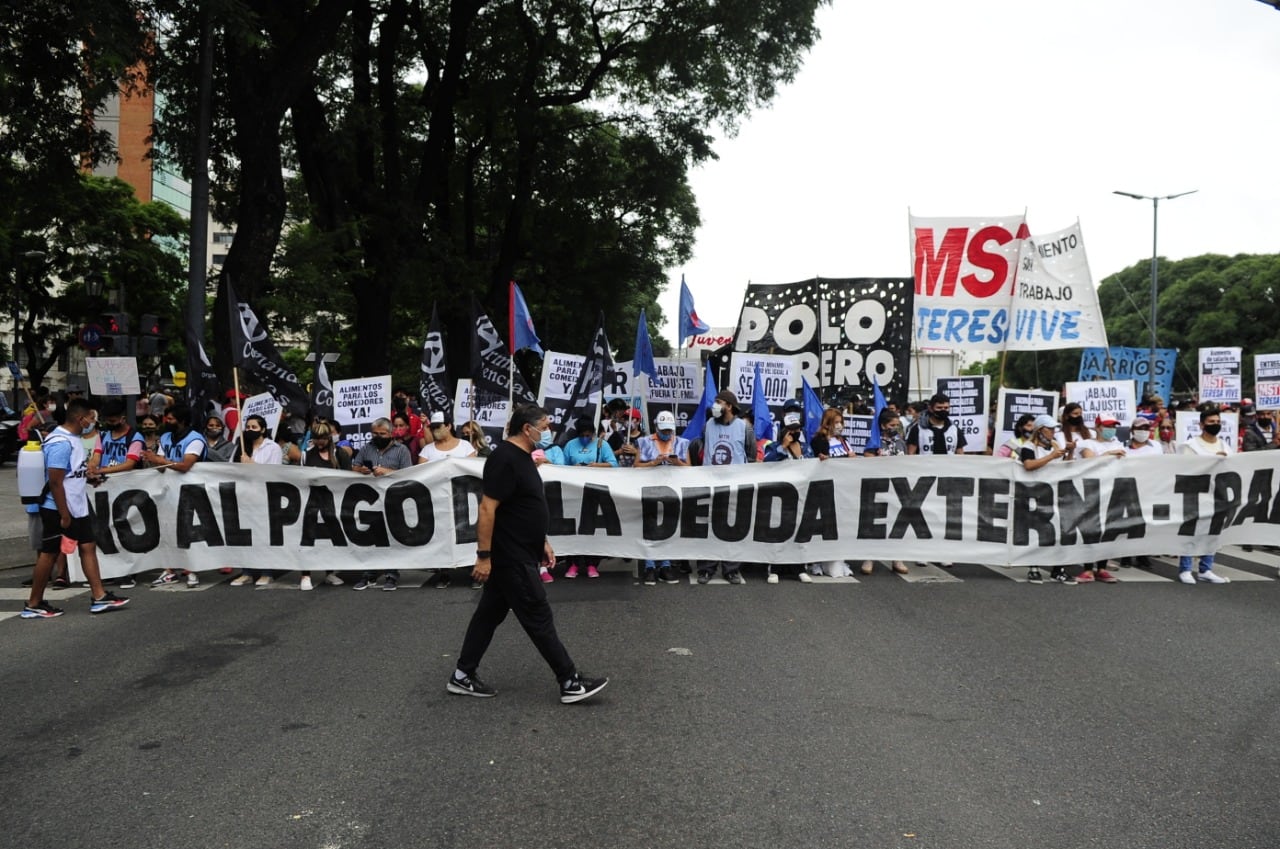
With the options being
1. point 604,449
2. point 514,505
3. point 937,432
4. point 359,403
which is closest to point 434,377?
point 359,403

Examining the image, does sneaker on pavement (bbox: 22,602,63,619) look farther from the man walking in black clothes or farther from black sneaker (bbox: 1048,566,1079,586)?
black sneaker (bbox: 1048,566,1079,586)

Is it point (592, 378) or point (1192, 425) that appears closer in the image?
point (592, 378)

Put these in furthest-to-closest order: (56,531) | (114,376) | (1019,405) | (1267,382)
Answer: (1267,382) < (114,376) < (1019,405) < (56,531)

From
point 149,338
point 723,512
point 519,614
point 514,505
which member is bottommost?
point 723,512

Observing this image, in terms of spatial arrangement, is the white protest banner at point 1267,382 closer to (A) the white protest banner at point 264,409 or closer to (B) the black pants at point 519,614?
(A) the white protest banner at point 264,409

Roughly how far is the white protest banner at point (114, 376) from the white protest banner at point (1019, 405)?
35.0ft

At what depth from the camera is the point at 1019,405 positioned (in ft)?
45.0

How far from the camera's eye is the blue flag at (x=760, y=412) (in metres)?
13.9

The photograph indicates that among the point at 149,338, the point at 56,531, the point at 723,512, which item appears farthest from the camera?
the point at 149,338

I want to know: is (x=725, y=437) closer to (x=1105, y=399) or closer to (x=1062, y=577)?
(x=1062, y=577)

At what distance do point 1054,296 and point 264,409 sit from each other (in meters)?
9.43

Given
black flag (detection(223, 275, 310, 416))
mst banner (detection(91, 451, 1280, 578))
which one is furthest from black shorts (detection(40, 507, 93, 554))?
black flag (detection(223, 275, 310, 416))

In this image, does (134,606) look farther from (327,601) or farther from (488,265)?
(488,265)

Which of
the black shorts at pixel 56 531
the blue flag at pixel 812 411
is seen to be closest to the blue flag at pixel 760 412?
the blue flag at pixel 812 411
